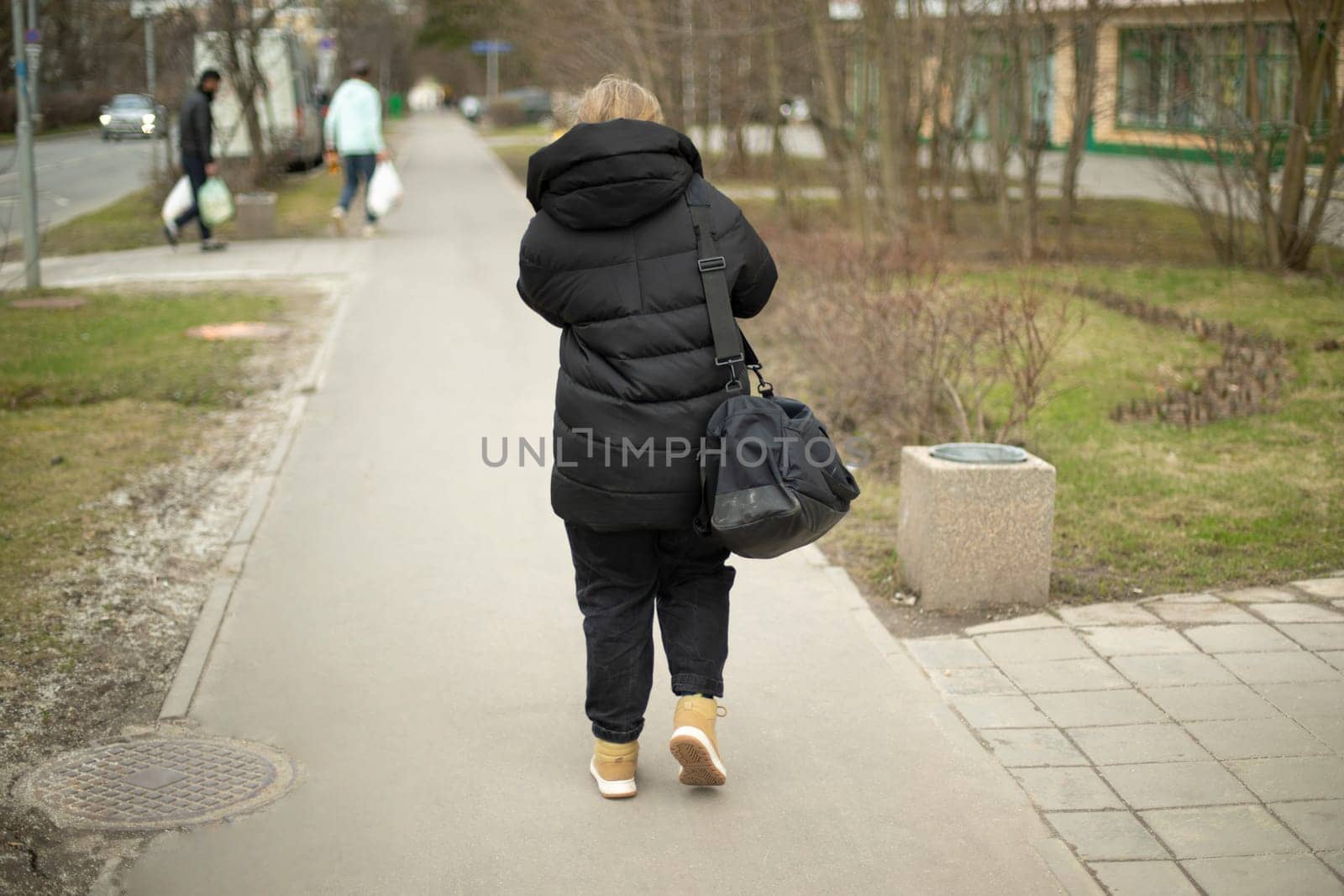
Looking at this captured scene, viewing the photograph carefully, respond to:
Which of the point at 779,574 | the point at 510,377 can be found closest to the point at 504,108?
the point at 510,377

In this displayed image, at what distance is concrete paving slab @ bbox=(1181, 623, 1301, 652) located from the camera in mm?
5074

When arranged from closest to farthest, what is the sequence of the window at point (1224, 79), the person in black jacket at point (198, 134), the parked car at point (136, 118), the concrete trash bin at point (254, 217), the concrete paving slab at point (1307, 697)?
the concrete paving slab at point (1307, 697) < the window at point (1224, 79) < the person in black jacket at point (198, 134) < the concrete trash bin at point (254, 217) < the parked car at point (136, 118)

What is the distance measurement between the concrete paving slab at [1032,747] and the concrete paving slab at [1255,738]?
41 centimetres

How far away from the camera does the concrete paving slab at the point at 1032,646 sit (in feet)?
16.7

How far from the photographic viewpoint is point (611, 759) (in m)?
4.05

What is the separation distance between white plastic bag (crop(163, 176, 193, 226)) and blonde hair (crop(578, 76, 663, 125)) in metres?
13.8

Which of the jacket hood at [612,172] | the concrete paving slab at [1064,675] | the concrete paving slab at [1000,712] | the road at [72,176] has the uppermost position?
the road at [72,176]

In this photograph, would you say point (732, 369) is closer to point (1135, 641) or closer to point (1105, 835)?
point (1105, 835)

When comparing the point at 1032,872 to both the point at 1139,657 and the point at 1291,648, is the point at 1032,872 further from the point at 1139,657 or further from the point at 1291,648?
the point at 1291,648

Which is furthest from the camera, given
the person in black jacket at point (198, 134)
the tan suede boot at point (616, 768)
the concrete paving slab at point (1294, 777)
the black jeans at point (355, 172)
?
the black jeans at point (355, 172)

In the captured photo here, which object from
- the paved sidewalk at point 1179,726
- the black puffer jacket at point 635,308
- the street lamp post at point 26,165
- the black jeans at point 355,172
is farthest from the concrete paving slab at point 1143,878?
the black jeans at point 355,172

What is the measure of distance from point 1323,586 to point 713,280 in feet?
11.2

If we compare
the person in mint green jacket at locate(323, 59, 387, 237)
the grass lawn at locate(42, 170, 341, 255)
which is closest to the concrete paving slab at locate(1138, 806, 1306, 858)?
the person in mint green jacket at locate(323, 59, 387, 237)

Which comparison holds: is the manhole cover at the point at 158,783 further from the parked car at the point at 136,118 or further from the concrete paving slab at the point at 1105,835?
the parked car at the point at 136,118
